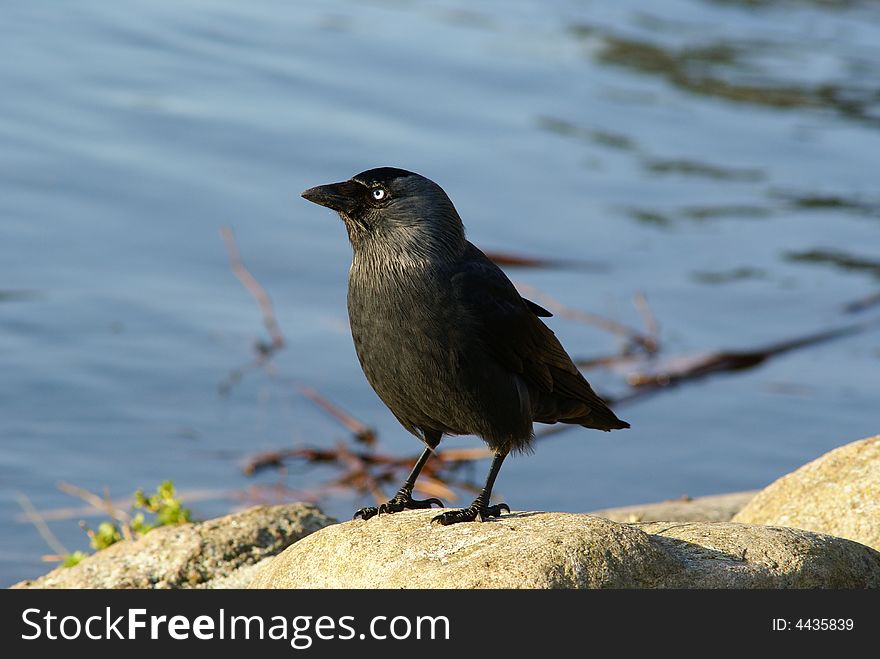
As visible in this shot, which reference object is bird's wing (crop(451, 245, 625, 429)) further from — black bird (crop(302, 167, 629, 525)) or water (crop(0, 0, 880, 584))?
water (crop(0, 0, 880, 584))

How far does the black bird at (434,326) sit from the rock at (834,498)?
119 cm

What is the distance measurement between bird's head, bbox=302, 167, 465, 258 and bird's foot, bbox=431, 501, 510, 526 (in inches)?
39.1

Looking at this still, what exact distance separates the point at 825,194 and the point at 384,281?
8726 mm

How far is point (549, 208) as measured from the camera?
12.4m

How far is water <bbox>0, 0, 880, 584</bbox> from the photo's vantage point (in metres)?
9.13

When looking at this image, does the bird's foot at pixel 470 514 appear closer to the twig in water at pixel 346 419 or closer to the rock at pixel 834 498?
the rock at pixel 834 498

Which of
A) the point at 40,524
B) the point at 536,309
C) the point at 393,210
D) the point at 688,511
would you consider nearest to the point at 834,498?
the point at 688,511

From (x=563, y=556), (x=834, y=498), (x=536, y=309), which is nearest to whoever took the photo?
(x=563, y=556)

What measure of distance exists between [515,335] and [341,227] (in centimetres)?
619

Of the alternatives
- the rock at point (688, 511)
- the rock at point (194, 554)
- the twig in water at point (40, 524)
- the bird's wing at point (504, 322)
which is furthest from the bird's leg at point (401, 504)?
the twig in water at point (40, 524)

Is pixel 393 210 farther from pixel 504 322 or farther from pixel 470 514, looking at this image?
pixel 470 514

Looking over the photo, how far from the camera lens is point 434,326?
18.0 feet

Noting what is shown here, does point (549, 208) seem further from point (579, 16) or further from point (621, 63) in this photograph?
point (579, 16)
